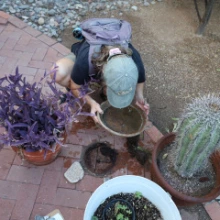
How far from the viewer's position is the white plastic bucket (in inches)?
65.2

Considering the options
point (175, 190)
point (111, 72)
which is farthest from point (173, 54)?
point (175, 190)

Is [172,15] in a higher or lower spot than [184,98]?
higher

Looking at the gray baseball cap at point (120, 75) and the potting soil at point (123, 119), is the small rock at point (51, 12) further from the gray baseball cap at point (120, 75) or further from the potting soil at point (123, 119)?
the gray baseball cap at point (120, 75)

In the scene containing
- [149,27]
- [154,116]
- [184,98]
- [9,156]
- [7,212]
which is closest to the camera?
[7,212]

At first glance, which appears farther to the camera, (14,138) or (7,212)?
(7,212)

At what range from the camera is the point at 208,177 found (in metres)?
1.95

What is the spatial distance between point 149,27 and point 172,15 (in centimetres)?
46

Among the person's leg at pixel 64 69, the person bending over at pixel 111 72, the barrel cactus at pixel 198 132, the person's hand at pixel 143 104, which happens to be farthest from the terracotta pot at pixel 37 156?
the barrel cactus at pixel 198 132

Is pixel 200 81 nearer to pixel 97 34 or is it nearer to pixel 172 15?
pixel 172 15

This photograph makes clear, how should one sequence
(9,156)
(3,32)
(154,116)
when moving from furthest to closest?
(3,32)
(154,116)
(9,156)

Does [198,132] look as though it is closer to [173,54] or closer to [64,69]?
[64,69]

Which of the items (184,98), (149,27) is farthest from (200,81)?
(149,27)

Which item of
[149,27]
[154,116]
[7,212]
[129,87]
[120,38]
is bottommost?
[7,212]

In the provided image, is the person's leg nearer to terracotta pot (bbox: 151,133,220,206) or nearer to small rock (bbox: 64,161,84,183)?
small rock (bbox: 64,161,84,183)
